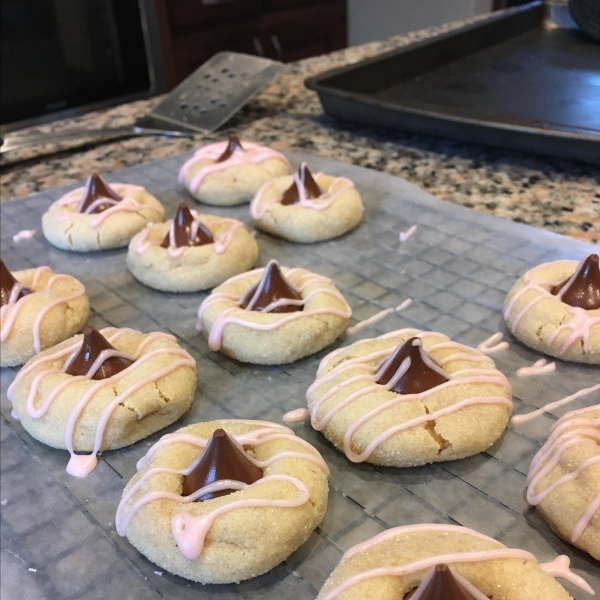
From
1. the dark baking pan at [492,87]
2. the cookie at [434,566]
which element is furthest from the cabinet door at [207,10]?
the cookie at [434,566]

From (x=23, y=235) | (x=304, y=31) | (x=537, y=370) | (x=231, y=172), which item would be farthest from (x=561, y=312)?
(x=304, y=31)

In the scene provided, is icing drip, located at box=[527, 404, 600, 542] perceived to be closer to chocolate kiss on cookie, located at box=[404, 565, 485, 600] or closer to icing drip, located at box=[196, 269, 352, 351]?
chocolate kiss on cookie, located at box=[404, 565, 485, 600]

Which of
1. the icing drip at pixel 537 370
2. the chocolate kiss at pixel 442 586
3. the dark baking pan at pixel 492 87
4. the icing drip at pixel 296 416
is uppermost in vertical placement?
the dark baking pan at pixel 492 87

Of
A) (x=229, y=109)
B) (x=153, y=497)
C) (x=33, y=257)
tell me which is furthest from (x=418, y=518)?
(x=229, y=109)

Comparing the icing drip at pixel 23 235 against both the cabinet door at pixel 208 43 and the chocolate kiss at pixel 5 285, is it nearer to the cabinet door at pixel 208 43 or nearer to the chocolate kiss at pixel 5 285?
the chocolate kiss at pixel 5 285

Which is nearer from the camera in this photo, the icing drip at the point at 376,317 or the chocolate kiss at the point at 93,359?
the chocolate kiss at the point at 93,359

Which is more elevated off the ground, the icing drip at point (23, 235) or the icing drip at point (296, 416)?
the icing drip at point (23, 235)
